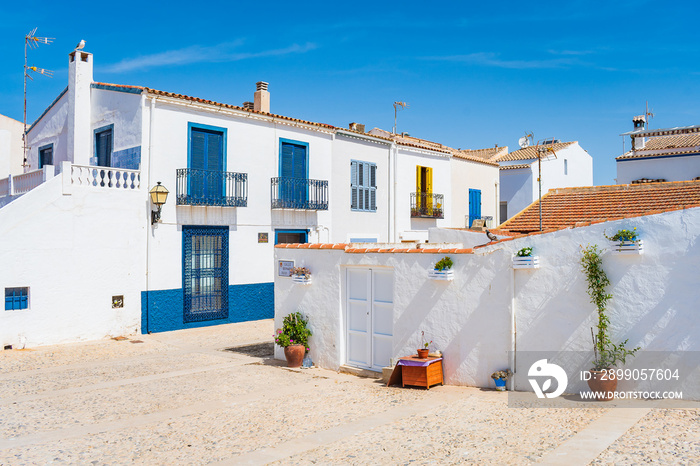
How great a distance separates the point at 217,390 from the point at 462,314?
4.45m

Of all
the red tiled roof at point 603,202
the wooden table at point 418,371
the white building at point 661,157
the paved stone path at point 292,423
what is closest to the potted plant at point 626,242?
the paved stone path at point 292,423

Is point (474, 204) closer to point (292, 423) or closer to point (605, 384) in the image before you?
point (605, 384)

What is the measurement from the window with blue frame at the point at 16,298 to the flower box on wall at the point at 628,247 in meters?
13.1

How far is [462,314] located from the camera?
32.4 feet

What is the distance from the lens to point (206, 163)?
18.0 m

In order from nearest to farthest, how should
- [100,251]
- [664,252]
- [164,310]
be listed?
[664,252]
[100,251]
[164,310]

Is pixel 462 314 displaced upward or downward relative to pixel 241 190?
downward

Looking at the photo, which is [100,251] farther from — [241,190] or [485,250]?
[485,250]

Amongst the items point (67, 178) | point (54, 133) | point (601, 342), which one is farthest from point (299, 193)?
point (601, 342)

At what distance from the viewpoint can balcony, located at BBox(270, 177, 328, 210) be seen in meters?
19.8

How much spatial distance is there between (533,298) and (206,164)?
11.9 metres

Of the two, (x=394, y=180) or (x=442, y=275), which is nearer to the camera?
(x=442, y=275)

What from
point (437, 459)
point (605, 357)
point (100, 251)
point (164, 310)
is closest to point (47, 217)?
point (100, 251)

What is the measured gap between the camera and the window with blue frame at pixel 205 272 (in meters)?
17.3
